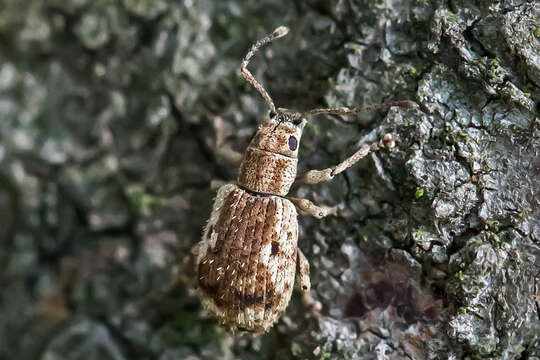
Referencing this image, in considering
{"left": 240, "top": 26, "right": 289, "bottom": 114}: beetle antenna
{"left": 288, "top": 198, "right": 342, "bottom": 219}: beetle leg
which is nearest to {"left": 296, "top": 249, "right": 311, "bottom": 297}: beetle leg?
{"left": 288, "top": 198, "right": 342, "bottom": 219}: beetle leg

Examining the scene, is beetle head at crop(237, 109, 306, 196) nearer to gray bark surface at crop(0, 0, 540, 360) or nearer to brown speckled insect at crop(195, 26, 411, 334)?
brown speckled insect at crop(195, 26, 411, 334)

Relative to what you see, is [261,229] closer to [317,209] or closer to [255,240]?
[255,240]

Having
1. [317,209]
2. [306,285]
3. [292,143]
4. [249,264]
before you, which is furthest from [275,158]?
[306,285]

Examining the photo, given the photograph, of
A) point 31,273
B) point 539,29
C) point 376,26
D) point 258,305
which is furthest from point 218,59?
point 31,273

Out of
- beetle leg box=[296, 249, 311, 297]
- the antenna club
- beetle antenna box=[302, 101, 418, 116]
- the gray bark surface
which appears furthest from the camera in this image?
the antenna club

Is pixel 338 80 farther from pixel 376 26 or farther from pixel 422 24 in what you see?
pixel 422 24

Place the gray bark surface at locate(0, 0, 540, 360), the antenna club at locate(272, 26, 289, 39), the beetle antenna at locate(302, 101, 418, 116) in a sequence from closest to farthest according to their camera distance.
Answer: the gray bark surface at locate(0, 0, 540, 360) < the beetle antenna at locate(302, 101, 418, 116) < the antenna club at locate(272, 26, 289, 39)
